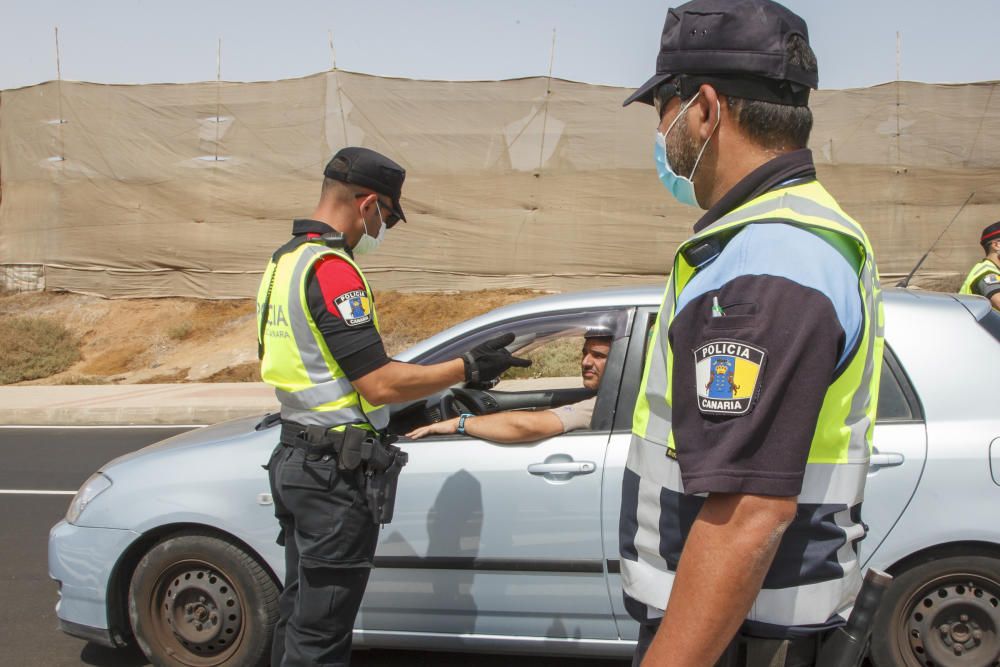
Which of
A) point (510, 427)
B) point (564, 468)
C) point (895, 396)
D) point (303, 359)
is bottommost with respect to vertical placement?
point (564, 468)

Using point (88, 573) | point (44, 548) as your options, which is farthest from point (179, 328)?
point (88, 573)

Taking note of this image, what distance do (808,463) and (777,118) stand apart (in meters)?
0.51

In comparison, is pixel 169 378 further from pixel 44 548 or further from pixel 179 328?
pixel 44 548

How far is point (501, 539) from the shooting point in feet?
10.7

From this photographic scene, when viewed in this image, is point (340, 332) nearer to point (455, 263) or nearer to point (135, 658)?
point (135, 658)

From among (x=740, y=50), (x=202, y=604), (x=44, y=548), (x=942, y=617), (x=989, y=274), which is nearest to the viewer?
(x=740, y=50)

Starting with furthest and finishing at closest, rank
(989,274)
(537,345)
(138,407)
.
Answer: (138,407), (989,274), (537,345)

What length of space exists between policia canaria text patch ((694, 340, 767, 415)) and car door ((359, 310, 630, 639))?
80.5 inches

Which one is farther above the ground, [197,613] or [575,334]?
[575,334]

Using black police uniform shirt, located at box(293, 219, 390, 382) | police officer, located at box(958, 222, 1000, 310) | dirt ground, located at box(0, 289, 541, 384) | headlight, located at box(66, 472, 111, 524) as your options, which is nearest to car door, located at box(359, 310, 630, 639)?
black police uniform shirt, located at box(293, 219, 390, 382)

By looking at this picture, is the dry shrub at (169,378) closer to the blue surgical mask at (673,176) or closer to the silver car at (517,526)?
the silver car at (517,526)

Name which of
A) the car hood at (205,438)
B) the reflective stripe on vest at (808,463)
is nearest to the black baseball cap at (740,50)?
the reflective stripe on vest at (808,463)

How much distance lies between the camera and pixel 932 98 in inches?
598

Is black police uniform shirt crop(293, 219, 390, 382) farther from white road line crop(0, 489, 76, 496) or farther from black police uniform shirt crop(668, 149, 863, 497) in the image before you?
white road line crop(0, 489, 76, 496)
